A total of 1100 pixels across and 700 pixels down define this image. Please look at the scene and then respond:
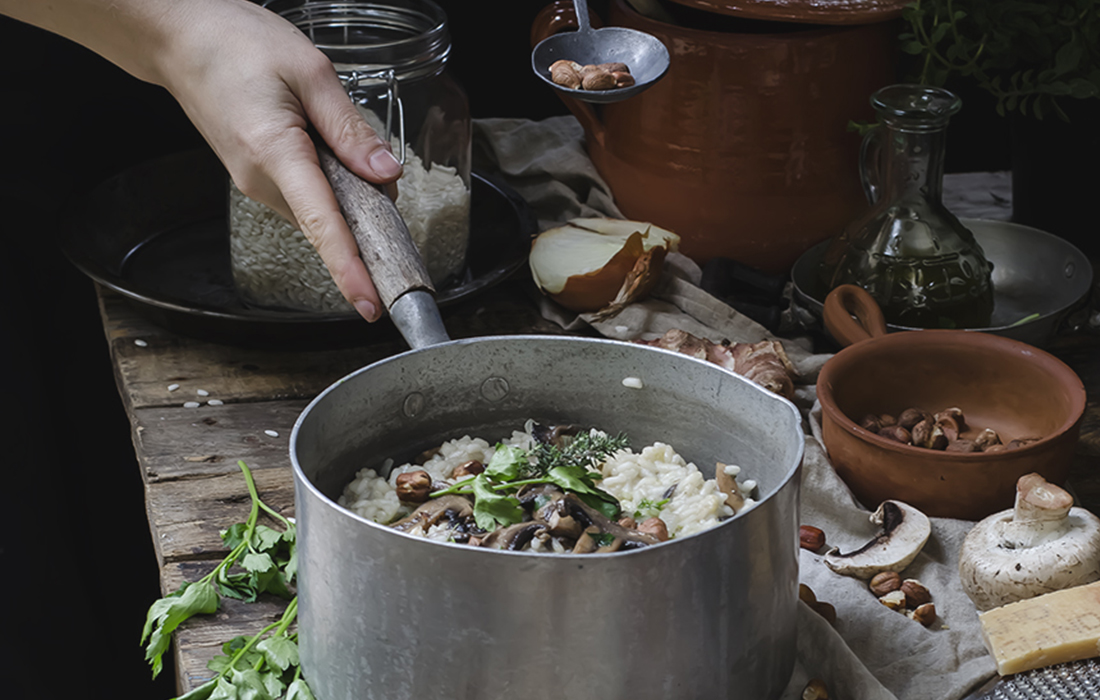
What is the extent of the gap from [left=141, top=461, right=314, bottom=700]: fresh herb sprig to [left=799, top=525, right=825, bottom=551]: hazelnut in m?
0.43

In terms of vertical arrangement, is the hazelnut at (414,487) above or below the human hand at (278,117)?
below

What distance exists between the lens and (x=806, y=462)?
39.9 inches

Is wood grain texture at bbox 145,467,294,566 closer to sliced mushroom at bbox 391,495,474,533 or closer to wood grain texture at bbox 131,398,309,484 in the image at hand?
wood grain texture at bbox 131,398,309,484

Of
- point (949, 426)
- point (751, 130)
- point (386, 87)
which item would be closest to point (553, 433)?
point (949, 426)

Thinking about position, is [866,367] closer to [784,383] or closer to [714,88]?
[784,383]

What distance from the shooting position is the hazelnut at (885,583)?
2.98 ft

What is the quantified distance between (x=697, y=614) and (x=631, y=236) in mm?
728

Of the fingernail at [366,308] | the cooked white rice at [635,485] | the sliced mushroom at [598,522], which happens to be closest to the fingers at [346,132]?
the fingernail at [366,308]

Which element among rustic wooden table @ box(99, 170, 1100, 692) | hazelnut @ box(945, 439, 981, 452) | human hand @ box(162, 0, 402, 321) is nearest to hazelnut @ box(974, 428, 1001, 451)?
hazelnut @ box(945, 439, 981, 452)

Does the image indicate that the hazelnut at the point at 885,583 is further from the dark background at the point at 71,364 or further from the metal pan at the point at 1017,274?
the dark background at the point at 71,364

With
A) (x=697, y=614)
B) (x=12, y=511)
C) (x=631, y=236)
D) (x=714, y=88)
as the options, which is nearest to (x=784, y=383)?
(x=631, y=236)

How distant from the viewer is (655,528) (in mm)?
784

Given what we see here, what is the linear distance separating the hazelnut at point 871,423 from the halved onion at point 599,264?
0.35 meters

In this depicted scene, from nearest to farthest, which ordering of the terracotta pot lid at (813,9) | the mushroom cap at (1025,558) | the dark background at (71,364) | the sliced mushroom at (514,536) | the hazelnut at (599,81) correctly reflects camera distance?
1. the sliced mushroom at (514,536)
2. the mushroom cap at (1025,558)
3. the hazelnut at (599,81)
4. the terracotta pot lid at (813,9)
5. the dark background at (71,364)
